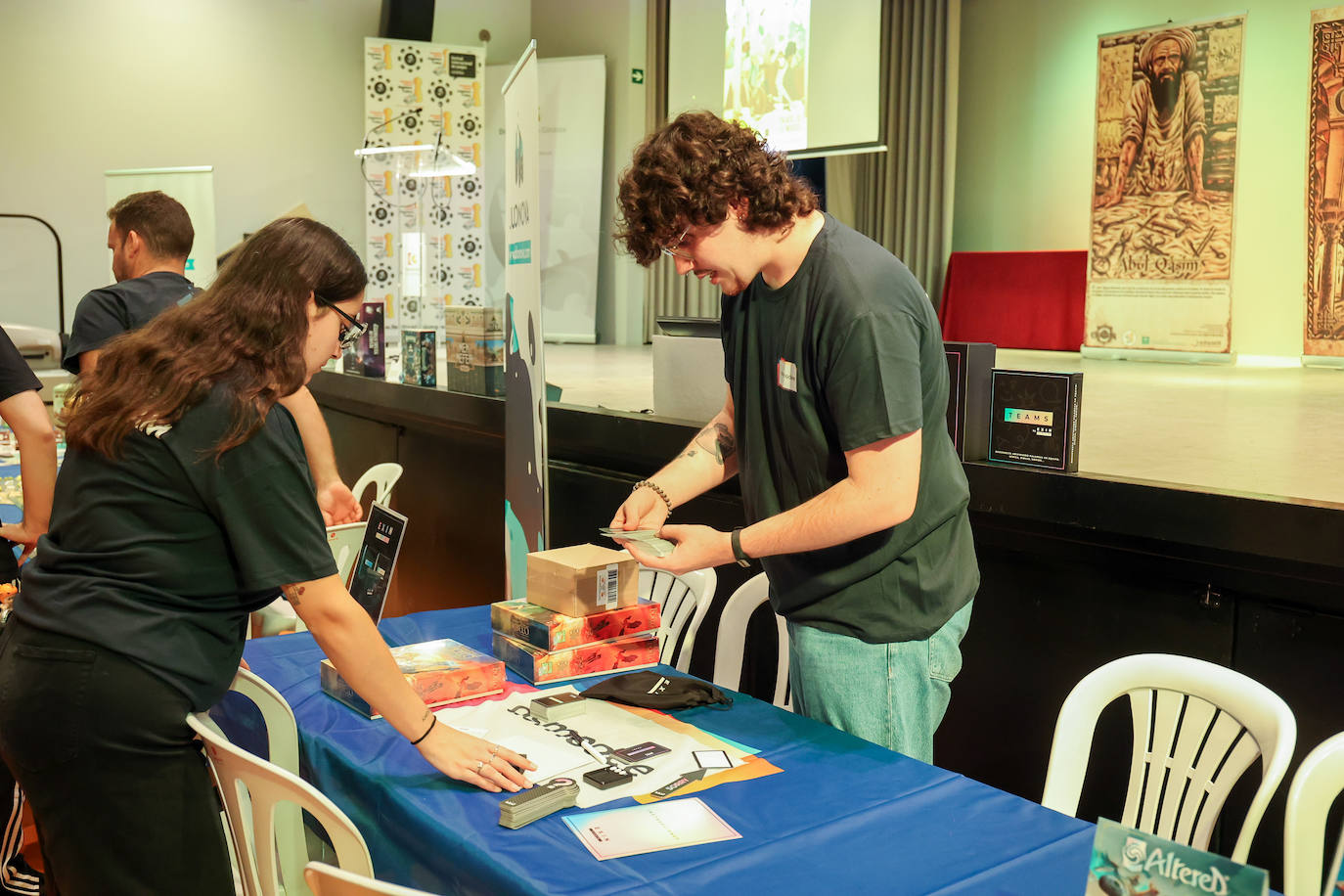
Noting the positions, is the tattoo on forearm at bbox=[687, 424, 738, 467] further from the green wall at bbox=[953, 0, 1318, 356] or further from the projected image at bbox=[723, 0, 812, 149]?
the green wall at bbox=[953, 0, 1318, 356]

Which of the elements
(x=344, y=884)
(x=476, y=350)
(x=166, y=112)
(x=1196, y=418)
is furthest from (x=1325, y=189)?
(x=166, y=112)

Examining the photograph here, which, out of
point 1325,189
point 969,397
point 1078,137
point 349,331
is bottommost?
point 969,397

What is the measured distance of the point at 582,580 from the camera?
6.13 ft

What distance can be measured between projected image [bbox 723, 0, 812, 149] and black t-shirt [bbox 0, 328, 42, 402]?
18.0ft

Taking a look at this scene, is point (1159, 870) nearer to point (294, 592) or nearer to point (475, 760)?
point (475, 760)

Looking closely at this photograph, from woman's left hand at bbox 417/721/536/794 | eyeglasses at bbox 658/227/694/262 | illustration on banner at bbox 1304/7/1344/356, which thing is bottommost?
woman's left hand at bbox 417/721/536/794

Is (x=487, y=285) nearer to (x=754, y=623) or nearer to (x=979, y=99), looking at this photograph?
(x=979, y=99)

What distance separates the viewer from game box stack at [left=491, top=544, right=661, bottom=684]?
1.85 meters

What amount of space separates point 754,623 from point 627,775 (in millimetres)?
1766

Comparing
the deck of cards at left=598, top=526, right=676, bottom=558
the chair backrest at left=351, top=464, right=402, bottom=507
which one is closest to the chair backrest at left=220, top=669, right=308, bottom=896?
the deck of cards at left=598, top=526, right=676, bottom=558

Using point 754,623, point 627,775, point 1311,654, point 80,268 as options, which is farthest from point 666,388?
point 80,268

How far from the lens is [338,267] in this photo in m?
1.45

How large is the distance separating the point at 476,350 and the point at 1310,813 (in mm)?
3675

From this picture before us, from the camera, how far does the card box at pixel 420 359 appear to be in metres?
5.04
